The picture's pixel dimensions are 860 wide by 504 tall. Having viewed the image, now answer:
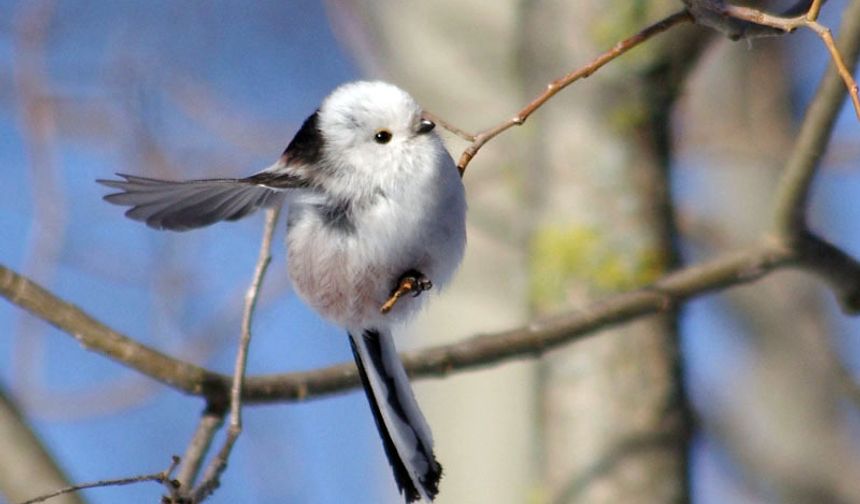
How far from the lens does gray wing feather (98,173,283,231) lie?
3.20ft

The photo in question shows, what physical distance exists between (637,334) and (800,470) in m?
1.26

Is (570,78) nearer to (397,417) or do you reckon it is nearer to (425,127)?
(425,127)

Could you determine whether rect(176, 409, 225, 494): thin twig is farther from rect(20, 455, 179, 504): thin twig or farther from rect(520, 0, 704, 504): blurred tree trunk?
rect(520, 0, 704, 504): blurred tree trunk

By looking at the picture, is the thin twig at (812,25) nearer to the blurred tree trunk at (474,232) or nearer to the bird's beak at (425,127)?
the bird's beak at (425,127)

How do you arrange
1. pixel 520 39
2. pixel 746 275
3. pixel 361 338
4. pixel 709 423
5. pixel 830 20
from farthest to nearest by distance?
1. pixel 830 20
2. pixel 709 423
3. pixel 520 39
4. pixel 746 275
5. pixel 361 338

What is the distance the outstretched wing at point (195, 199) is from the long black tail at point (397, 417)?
25 cm

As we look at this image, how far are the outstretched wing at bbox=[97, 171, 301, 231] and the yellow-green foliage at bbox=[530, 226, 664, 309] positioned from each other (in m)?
0.75

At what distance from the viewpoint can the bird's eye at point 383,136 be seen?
1.11 m

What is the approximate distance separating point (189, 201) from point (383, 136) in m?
0.21

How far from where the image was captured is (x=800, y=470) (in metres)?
2.72

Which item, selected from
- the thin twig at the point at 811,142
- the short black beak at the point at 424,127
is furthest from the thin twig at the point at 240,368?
the thin twig at the point at 811,142

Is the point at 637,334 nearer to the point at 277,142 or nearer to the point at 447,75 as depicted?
the point at 447,75

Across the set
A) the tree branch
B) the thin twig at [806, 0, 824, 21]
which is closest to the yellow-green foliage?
the tree branch

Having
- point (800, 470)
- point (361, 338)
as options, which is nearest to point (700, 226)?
point (800, 470)
